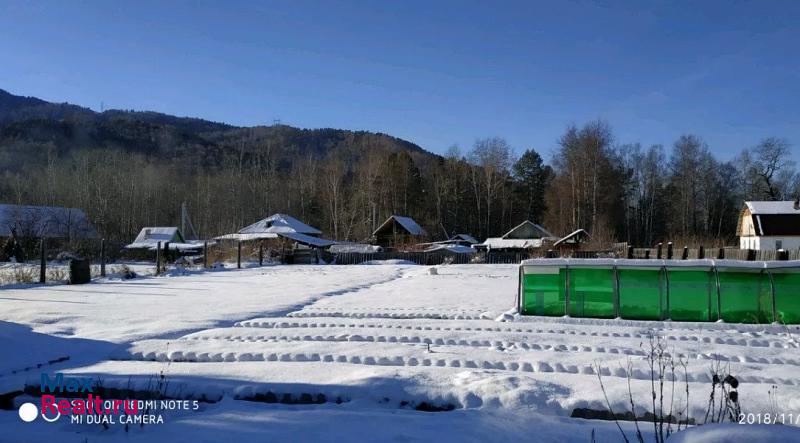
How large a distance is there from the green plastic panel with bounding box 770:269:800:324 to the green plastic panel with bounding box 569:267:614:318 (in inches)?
106

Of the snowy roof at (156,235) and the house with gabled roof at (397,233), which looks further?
the house with gabled roof at (397,233)

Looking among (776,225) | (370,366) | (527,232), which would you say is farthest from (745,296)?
(527,232)

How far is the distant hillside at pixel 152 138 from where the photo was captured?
9019 cm

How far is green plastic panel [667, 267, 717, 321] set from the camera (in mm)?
9766

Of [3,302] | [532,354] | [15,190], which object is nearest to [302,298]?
[3,302]

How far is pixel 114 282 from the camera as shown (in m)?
19.0

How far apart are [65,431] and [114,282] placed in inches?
641

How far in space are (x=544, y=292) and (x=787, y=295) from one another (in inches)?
161

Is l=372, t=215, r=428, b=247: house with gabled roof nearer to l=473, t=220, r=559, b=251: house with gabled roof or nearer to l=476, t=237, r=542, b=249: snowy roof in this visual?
l=473, t=220, r=559, b=251: house with gabled roof

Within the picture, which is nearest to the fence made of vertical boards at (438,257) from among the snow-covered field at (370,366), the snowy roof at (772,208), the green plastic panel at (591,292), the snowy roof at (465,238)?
the snowy roof at (772,208)

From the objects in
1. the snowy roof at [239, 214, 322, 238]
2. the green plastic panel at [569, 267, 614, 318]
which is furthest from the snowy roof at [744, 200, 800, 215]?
the green plastic panel at [569, 267, 614, 318]

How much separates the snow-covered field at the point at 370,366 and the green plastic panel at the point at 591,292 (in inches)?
14.2

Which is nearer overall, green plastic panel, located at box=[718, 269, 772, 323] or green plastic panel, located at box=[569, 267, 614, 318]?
green plastic panel, located at box=[718, 269, 772, 323]

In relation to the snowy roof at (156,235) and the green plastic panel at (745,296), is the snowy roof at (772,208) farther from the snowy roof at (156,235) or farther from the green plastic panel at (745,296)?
the snowy roof at (156,235)
